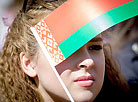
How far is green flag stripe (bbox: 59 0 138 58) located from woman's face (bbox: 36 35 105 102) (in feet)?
0.27

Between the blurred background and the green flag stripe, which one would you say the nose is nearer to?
the green flag stripe

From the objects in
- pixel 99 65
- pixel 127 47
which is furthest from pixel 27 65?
pixel 127 47

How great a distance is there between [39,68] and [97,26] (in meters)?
0.42

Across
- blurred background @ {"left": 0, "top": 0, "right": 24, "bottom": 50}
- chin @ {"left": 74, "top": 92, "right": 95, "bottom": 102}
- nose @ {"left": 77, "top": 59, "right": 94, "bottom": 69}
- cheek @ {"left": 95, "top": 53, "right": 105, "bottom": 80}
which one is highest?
blurred background @ {"left": 0, "top": 0, "right": 24, "bottom": 50}

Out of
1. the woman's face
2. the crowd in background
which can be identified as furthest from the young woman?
the crowd in background

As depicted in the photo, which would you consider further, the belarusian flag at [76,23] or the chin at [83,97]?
the chin at [83,97]

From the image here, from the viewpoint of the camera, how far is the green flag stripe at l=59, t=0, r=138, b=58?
4.44 ft

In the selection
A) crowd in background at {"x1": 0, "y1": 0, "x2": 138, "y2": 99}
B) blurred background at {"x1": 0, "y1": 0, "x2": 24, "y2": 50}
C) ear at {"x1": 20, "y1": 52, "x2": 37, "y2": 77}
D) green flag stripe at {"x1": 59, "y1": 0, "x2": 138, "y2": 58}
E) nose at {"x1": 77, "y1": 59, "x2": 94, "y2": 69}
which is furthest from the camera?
crowd in background at {"x1": 0, "y1": 0, "x2": 138, "y2": 99}

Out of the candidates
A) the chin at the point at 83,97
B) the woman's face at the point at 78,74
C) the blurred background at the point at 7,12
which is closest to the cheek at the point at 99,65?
the woman's face at the point at 78,74

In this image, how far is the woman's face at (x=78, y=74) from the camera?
4.83ft

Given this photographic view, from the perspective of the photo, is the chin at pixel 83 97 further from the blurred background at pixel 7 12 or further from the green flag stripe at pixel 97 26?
the blurred background at pixel 7 12

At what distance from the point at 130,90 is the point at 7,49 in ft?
4.27

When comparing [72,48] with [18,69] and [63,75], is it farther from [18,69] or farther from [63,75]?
[18,69]

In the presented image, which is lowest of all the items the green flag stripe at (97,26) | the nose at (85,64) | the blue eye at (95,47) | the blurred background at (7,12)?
the nose at (85,64)
